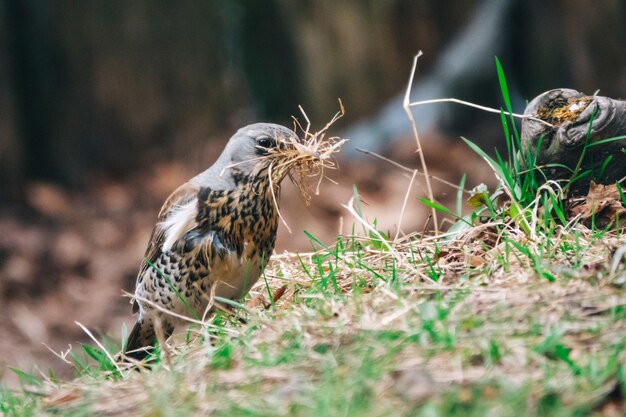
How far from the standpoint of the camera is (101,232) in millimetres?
9695

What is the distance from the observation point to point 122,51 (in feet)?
35.3

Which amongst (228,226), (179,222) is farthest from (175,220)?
(228,226)

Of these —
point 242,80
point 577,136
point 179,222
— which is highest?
point 242,80

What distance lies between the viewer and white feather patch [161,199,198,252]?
4.49m

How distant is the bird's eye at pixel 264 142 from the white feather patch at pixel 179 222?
427mm

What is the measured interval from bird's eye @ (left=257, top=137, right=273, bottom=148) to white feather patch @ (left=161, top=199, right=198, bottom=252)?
0.43m

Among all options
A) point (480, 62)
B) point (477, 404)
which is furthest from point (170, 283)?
point (480, 62)

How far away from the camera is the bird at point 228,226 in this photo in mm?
4461

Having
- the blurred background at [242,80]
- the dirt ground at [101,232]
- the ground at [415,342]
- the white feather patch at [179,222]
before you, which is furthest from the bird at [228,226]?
the blurred background at [242,80]

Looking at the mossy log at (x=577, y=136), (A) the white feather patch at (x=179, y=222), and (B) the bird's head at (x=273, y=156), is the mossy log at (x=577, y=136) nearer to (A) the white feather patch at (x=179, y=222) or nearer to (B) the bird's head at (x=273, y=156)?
(B) the bird's head at (x=273, y=156)

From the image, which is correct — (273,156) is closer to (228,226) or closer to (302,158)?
(302,158)

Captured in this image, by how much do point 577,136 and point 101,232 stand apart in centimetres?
642

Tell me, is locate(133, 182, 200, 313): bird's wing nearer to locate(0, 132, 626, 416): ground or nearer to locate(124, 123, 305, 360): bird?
locate(124, 123, 305, 360): bird

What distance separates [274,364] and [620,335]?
3.65 ft
